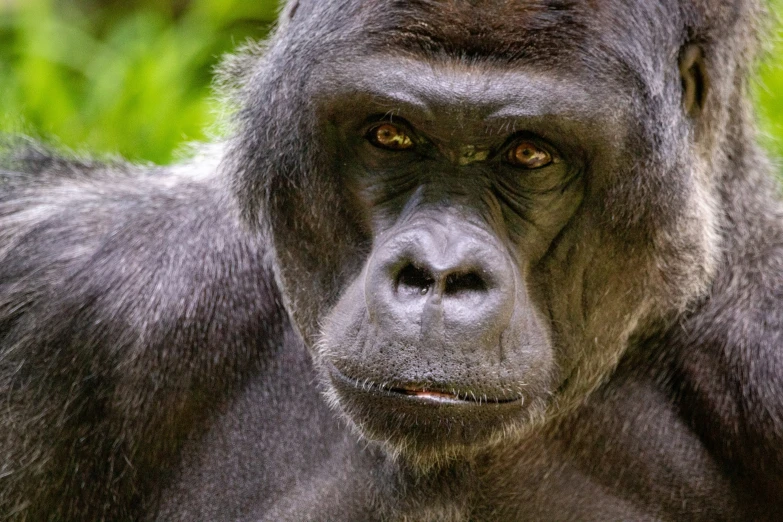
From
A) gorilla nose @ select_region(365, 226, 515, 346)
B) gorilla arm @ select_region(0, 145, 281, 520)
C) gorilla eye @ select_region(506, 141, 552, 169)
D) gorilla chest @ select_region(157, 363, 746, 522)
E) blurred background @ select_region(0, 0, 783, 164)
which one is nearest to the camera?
gorilla nose @ select_region(365, 226, 515, 346)

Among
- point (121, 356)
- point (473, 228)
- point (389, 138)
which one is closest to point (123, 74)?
point (121, 356)

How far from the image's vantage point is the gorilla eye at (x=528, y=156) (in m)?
3.24

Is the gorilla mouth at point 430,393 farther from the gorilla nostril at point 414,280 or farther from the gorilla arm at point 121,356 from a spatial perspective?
the gorilla arm at point 121,356

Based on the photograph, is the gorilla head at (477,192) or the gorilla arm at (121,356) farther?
the gorilla arm at (121,356)

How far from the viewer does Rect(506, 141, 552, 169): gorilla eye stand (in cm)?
324

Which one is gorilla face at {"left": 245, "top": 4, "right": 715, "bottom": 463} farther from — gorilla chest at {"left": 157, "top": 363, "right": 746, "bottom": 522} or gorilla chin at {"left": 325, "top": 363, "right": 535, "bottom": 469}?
gorilla chest at {"left": 157, "top": 363, "right": 746, "bottom": 522}

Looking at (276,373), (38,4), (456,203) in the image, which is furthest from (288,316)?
(38,4)

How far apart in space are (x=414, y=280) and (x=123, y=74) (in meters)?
5.46

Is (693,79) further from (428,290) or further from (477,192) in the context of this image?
(428,290)

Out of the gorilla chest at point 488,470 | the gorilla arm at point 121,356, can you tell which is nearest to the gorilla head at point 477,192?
the gorilla chest at point 488,470

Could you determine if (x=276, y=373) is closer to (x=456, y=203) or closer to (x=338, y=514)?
(x=338, y=514)

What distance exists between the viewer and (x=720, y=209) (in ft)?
12.4

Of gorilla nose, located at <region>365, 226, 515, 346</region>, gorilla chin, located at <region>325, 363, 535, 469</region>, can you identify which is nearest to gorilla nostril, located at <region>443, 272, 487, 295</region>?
gorilla nose, located at <region>365, 226, 515, 346</region>

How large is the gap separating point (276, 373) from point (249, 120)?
84cm
